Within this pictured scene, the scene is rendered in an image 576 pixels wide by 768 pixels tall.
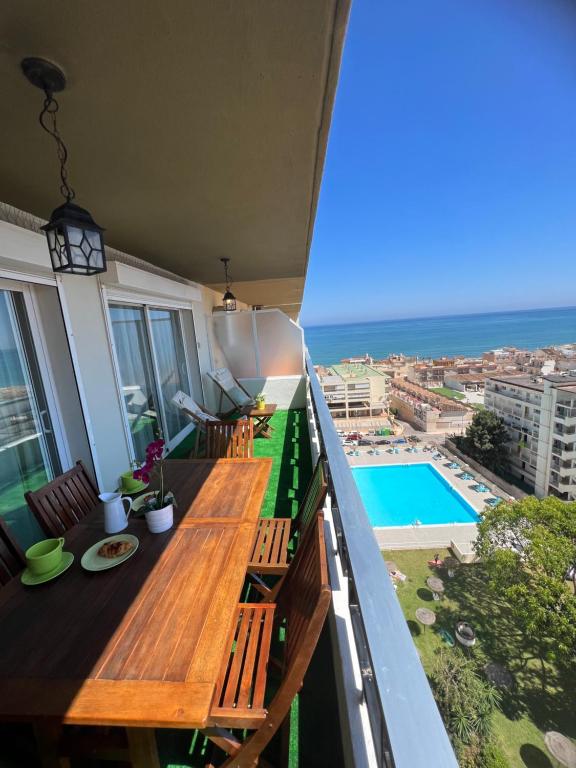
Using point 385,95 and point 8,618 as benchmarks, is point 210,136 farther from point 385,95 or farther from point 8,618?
point 385,95

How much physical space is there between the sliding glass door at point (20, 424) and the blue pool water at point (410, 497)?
10.1m

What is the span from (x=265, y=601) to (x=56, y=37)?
6.55 ft

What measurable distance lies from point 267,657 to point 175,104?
1.91 meters

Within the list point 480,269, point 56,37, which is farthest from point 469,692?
point 480,269

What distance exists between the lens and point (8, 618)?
0.98 meters

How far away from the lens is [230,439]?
2689mm

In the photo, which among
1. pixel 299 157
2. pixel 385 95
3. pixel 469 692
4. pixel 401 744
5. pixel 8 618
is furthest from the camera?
pixel 469 692

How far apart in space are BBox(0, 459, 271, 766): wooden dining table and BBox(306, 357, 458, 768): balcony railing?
418 millimetres

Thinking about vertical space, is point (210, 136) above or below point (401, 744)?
above

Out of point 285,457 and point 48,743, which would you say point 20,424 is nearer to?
point 48,743

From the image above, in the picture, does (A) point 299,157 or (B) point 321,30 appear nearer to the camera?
(B) point 321,30

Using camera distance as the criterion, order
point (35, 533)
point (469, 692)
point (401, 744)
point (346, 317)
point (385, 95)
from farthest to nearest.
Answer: point (346, 317)
point (469, 692)
point (385, 95)
point (35, 533)
point (401, 744)

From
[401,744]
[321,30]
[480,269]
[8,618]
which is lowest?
[8,618]

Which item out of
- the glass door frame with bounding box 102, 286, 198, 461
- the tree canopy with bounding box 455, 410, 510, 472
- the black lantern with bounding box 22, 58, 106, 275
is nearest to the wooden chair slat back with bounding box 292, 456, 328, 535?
the black lantern with bounding box 22, 58, 106, 275
